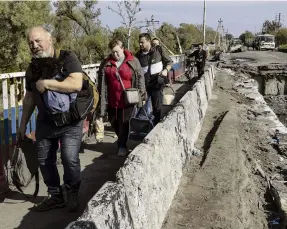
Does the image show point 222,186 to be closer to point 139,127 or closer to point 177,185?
point 177,185

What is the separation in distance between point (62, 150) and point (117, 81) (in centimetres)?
198

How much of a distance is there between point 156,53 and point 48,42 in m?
3.69

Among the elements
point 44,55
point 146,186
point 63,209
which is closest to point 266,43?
point 63,209

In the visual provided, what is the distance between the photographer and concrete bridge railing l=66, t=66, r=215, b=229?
2792mm

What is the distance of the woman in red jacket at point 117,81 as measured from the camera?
19.6 feet

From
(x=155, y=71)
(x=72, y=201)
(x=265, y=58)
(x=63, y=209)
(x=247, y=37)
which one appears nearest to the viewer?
(x=72, y=201)

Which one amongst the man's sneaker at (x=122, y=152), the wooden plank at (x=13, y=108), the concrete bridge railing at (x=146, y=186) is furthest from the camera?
the man's sneaker at (x=122, y=152)

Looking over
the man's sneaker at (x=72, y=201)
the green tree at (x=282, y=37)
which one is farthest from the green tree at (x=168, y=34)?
the man's sneaker at (x=72, y=201)

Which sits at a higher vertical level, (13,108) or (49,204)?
(13,108)

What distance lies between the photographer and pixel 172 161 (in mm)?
5086

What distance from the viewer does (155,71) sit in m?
7.49

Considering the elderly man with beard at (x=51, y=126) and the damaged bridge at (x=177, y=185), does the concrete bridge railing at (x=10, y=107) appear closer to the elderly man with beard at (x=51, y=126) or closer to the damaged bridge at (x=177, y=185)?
the damaged bridge at (x=177, y=185)

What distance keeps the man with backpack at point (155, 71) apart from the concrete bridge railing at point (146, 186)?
131 centimetres

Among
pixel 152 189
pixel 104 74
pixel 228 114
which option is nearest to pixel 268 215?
pixel 152 189
